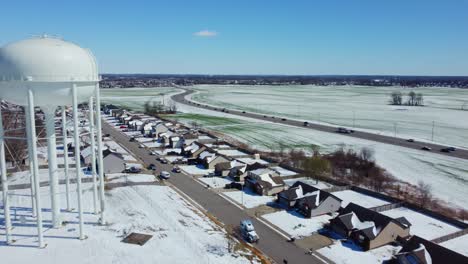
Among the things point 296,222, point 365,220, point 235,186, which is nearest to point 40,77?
point 296,222

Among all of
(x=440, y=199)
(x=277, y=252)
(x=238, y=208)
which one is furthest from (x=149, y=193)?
(x=440, y=199)

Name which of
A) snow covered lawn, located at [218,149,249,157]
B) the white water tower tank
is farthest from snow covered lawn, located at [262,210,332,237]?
snow covered lawn, located at [218,149,249,157]

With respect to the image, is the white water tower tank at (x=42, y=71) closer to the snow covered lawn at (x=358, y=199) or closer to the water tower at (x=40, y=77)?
the water tower at (x=40, y=77)

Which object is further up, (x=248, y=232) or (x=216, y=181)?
(x=248, y=232)

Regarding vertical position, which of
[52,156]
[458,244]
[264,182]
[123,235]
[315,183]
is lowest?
[458,244]

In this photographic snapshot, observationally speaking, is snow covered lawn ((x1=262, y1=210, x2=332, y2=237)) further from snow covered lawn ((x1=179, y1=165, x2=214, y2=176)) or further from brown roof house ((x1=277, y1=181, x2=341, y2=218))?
snow covered lawn ((x1=179, y1=165, x2=214, y2=176))

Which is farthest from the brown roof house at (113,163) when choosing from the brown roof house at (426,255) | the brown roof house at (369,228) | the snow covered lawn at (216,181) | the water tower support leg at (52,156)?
the brown roof house at (426,255)

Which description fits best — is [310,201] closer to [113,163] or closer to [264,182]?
[264,182]
